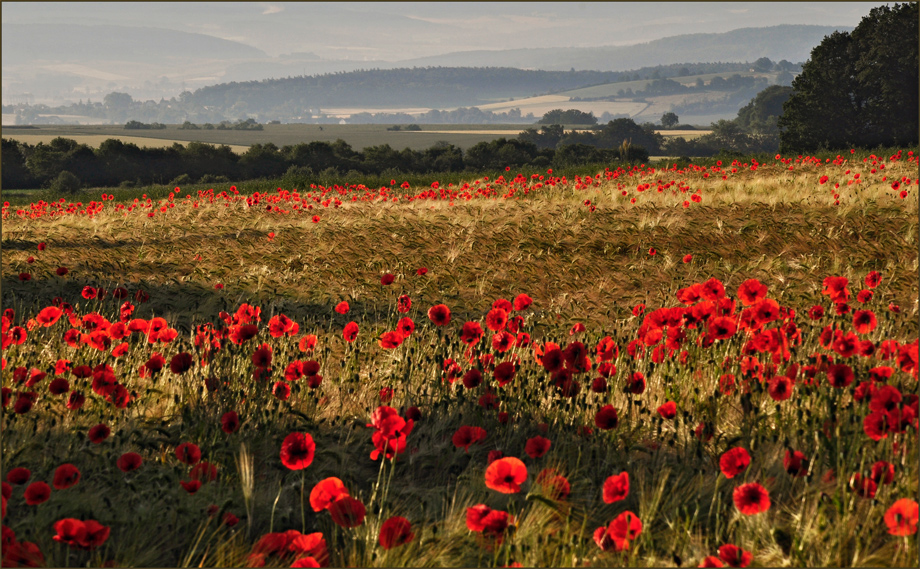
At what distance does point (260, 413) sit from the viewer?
3379mm

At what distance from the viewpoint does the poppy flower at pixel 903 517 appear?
1.94 metres

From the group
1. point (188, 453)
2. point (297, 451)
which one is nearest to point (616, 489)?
point (297, 451)

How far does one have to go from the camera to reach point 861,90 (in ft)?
118

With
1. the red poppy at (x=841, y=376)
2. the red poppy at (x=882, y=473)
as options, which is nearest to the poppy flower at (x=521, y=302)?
the red poppy at (x=841, y=376)

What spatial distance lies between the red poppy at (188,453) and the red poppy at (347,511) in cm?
74

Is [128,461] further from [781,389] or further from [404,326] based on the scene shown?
[781,389]

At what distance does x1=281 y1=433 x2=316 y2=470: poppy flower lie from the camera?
7.27 ft

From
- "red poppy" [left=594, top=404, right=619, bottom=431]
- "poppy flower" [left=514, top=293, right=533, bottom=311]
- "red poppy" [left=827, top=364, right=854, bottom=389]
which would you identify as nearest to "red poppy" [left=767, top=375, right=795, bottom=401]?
"red poppy" [left=827, top=364, right=854, bottom=389]

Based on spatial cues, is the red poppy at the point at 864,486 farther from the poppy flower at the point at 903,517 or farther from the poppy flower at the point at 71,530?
the poppy flower at the point at 71,530

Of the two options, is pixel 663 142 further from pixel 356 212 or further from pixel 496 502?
pixel 496 502

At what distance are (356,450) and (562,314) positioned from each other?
3918 millimetres

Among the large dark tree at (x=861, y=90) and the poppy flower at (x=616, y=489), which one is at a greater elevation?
the large dark tree at (x=861, y=90)

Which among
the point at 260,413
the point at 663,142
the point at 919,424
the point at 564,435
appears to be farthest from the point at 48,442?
the point at 663,142

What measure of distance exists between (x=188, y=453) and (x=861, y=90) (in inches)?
1669
